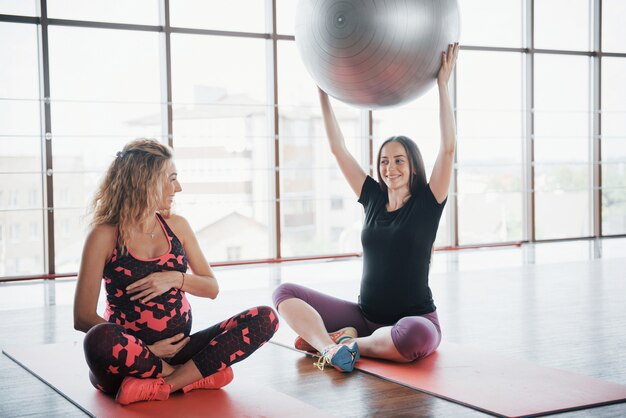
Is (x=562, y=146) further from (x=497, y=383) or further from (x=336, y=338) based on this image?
(x=497, y=383)

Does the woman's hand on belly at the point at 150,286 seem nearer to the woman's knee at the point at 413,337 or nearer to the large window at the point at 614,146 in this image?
the woman's knee at the point at 413,337

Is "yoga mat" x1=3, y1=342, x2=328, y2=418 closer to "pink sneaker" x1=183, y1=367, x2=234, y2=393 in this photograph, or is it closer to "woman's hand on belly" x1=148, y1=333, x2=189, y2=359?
"pink sneaker" x1=183, y1=367, x2=234, y2=393

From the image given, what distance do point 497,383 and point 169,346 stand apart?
980 millimetres

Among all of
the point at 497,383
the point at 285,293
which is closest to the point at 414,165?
the point at 285,293

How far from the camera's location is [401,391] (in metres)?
2.22

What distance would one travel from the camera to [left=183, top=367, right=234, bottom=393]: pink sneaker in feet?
7.35

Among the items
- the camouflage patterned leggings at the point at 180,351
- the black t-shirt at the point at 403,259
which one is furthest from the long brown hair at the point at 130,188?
the black t-shirt at the point at 403,259

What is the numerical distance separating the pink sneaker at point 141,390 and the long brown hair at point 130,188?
0.37 meters

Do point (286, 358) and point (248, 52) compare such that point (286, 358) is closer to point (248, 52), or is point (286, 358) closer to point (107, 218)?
point (107, 218)

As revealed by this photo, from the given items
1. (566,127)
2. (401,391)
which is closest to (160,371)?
(401,391)

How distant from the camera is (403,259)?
8.58 ft

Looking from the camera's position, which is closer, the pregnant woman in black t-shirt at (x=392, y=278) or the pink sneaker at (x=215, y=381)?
the pink sneaker at (x=215, y=381)

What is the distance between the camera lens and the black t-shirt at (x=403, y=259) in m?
2.62

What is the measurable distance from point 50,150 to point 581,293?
3.50m
